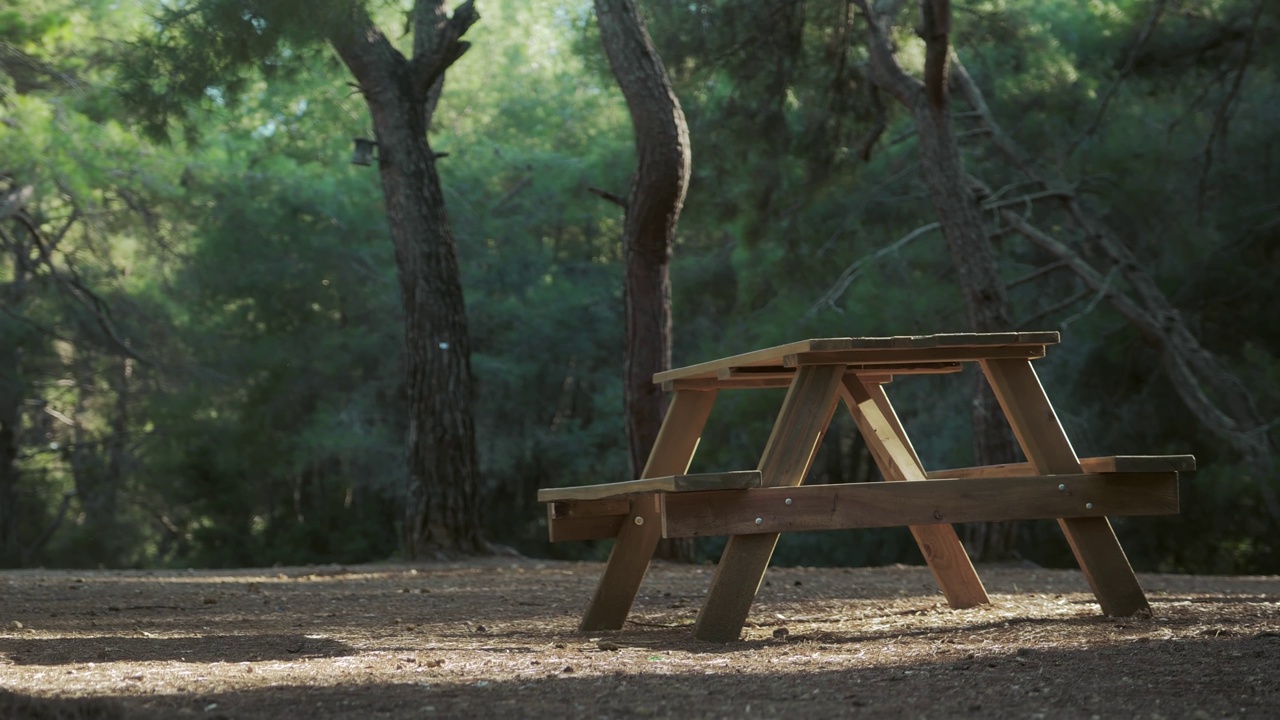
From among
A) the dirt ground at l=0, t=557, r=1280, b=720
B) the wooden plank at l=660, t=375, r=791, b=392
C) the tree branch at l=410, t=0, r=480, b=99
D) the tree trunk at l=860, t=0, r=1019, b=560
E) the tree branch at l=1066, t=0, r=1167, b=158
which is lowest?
the dirt ground at l=0, t=557, r=1280, b=720

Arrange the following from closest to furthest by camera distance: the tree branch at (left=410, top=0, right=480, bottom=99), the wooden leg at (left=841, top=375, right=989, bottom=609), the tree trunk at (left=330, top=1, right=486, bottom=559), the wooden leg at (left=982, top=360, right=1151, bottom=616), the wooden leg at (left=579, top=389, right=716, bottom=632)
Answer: the wooden leg at (left=982, top=360, right=1151, bottom=616)
the wooden leg at (left=579, top=389, right=716, bottom=632)
the wooden leg at (left=841, top=375, right=989, bottom=609)
the tree trunk at (left=330, top=1, right=486, bottom=559)
the tree branch at (left=410, top=0, right=480, bottom=99)

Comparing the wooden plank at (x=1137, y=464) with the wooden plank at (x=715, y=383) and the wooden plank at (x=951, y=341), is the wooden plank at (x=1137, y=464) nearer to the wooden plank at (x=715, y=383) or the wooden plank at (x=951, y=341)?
the wooden plank at (x=951, y=341)

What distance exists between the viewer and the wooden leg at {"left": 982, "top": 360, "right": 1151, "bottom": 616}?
377 cm

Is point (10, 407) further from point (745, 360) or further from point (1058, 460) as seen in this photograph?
point (1058, 460)

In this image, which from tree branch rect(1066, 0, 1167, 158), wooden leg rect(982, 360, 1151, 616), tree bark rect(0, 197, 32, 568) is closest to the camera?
wooden leg rect(982, 360, 1151, 616)

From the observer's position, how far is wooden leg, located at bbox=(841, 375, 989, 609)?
14.3 ft

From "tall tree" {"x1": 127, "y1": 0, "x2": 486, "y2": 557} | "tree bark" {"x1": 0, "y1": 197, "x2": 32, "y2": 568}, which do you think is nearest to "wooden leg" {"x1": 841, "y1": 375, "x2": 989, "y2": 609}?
"tall tree" {"x1": 127, "y1": 0, "x2": 486, "y2": 557}

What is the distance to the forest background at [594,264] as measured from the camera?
38.0ft

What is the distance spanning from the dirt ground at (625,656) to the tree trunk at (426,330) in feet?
8.39

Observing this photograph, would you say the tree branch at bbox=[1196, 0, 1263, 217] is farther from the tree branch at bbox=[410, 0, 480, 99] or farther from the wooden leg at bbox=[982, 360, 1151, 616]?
the wooden leg at bbox=[982, 360, 1151, 616]

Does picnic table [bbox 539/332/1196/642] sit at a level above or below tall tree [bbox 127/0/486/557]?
below

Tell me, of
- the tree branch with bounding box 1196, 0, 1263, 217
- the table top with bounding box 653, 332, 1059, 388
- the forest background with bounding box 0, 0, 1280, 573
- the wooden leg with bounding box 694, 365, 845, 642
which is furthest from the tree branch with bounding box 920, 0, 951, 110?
the wooden leg with bounding box 694, 365, 845, 642

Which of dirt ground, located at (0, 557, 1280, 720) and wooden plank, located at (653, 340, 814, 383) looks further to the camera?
wooden plank, located at (653, 340, 814, 383)

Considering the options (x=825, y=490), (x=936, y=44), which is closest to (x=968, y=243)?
(x=936, y=44)
